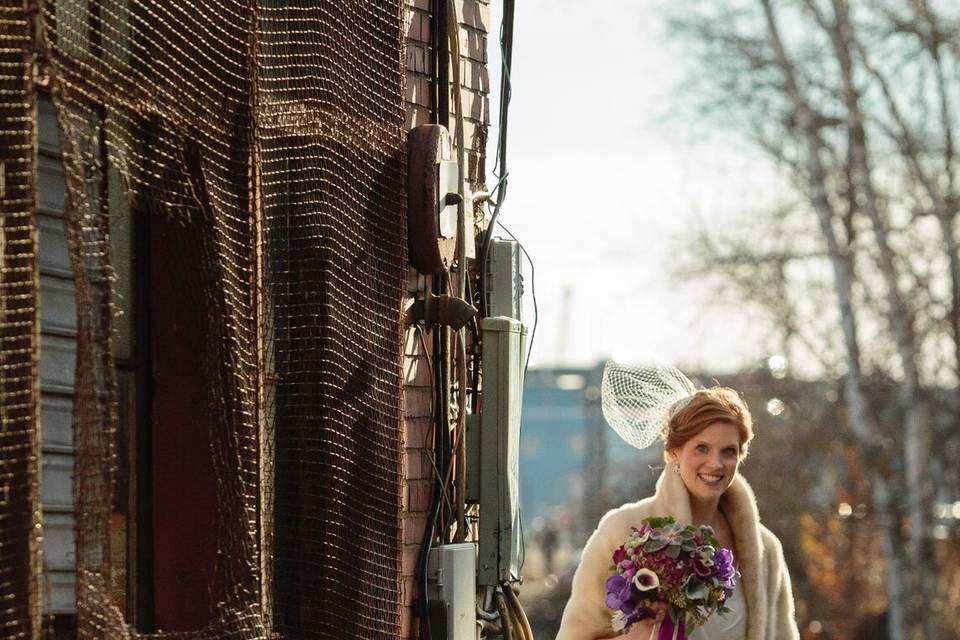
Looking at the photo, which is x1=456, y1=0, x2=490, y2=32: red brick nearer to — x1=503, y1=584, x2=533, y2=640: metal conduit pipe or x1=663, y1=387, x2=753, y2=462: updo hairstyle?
x1=663, y1=387, x2=753, y2=462: updo hairstyle

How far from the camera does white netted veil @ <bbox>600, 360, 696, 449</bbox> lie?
702cm

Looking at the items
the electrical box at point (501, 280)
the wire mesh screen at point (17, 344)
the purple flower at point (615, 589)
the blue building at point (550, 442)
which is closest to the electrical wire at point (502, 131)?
the electrical box at point (501, 280)

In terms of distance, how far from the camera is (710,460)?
6.77 meters

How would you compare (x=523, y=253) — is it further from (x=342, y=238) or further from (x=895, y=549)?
(x=895, y=549)

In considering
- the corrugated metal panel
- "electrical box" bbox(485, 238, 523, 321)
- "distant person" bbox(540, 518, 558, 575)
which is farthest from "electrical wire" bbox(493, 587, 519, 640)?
"distant person" bbox(540, 518, 558, 575)

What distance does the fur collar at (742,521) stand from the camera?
22.1 ft

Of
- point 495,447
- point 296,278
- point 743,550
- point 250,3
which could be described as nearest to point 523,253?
point 495,447

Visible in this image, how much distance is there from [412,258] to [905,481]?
597 inches

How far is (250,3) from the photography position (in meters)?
5.20

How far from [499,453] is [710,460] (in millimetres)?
762

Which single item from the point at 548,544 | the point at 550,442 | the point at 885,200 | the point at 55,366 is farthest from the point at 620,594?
the point at 550,442

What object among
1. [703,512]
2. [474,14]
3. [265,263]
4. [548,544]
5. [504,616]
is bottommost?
[548,544]

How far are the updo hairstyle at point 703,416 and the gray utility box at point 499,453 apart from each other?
22.6 inches

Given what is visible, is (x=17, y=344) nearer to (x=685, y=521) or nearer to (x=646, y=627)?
(x=646, y=627)
